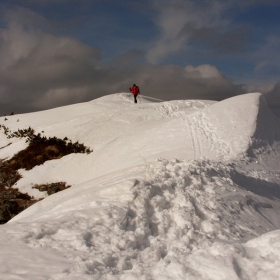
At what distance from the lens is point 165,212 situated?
23.6ft

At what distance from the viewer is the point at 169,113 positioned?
80.0 feet

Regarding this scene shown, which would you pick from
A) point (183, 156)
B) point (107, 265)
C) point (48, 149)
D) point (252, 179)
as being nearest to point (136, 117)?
point (48, 149)

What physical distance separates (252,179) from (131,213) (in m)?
6.98

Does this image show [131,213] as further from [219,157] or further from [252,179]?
[219,157]

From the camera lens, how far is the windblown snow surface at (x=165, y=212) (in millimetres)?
4520

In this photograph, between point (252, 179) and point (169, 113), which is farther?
point (169, 113)

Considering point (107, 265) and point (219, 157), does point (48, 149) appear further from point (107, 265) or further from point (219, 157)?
point (107, 265)

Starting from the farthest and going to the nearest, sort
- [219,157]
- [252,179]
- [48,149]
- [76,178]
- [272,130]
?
1. [48,149]
2. [272,130]
3. [76,178]
4. [219,157]
5. [252,179]

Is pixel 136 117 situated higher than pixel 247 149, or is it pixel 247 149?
pixel 136 117

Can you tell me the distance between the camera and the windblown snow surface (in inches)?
178


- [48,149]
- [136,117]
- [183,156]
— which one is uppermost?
[136,117]

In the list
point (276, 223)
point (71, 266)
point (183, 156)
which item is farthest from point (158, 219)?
point (183, 156)

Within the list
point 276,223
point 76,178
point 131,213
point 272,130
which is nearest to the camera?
point 131,213

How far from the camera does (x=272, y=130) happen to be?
1867 cm
